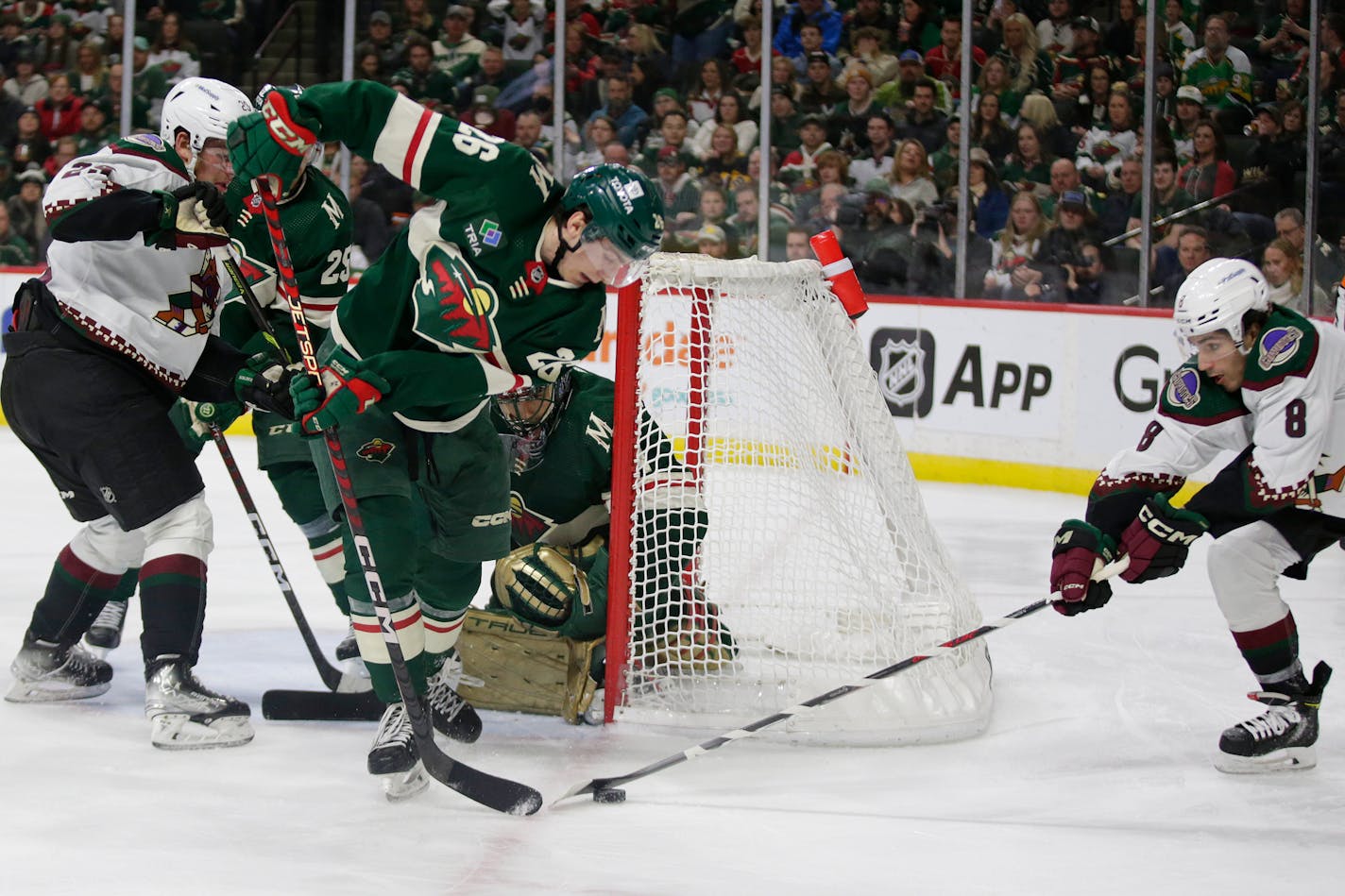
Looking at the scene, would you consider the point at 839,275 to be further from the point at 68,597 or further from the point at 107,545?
the point at 68,597

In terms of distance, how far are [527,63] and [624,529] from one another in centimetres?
469

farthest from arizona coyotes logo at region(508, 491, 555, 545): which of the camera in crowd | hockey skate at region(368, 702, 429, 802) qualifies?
the camera in crowd

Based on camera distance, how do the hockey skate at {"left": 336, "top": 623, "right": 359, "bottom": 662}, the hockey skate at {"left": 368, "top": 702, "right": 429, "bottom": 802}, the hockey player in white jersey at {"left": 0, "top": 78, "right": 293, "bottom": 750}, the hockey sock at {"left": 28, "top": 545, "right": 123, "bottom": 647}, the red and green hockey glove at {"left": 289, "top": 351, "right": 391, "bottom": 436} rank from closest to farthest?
the red and green hockey glove at {"left": 289, "top": 351, "right": 391, "bottom": 436}
the hockey skate at {"left": 368, "top": 702, "right": 429, "bottom": 802}
the hockey player in white jersey at {"left": 0, "top": 78, "right": 293, "bottom": 750}
the hockey sock at {"left": 28, "top": 545, "right": 123, "bottom": 647}
the hockey skate at {"left": 336, "top": 623, "right": 359, "bottom": 662}

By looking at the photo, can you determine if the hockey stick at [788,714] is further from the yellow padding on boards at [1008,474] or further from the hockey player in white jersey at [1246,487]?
the yellow padding on boards at [1008,474]

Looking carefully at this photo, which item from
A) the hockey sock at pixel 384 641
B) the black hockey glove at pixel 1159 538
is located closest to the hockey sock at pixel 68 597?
the hockey sock at pixel 384 641

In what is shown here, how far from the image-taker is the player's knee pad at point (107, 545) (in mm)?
3170

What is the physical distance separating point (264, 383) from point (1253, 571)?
1.92 m

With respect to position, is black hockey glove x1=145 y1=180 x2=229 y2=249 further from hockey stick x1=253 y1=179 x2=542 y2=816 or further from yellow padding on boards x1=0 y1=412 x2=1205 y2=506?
yellow padding on boards x1=0 y1=412 x2=1205 y2=506

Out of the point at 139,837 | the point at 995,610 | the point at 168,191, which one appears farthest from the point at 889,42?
the point at 139,837

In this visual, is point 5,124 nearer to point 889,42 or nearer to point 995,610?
point 889,42

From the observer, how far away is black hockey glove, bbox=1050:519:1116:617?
289 centimetres

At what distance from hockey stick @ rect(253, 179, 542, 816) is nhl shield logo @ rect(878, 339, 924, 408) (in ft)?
12.8

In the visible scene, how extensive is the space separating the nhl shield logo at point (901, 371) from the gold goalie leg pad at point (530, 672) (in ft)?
11.0

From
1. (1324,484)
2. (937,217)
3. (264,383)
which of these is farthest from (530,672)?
(937,217)
